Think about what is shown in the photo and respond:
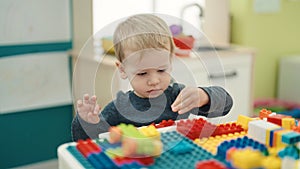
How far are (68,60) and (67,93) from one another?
0.52ft

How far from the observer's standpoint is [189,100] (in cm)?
70

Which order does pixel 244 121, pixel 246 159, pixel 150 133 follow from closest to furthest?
pixel 246 159 → pixel 150 133 → pixel 244 121

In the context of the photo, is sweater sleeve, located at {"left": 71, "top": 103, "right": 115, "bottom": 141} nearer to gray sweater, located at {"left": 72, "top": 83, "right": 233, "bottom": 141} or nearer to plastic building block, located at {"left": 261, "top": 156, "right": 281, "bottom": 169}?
gray sweater, located at {"left": 72, "top": 83, "right": 233, "bottom": 141}

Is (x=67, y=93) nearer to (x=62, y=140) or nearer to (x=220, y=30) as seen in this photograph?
(x=62, y=140)

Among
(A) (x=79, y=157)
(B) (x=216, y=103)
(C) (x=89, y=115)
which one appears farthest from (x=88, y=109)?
(B) (x=216, y=103)

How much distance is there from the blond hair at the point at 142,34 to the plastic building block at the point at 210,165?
0.27 m

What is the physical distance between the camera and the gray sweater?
28.4 inches

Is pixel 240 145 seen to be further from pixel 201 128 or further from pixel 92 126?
pixel 92 126

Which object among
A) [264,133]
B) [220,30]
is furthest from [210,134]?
[220,30]

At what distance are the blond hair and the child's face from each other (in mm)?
11

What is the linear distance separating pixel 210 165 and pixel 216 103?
24 centimetres

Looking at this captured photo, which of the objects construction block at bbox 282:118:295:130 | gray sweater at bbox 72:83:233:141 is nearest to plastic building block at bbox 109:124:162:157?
gray sweater at bbox 72:83:233:141

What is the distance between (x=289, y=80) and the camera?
2703mm

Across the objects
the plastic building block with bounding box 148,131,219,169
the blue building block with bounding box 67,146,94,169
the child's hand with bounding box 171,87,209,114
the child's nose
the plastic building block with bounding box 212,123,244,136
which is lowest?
the blue building block with bounding box 67,146,94,169
